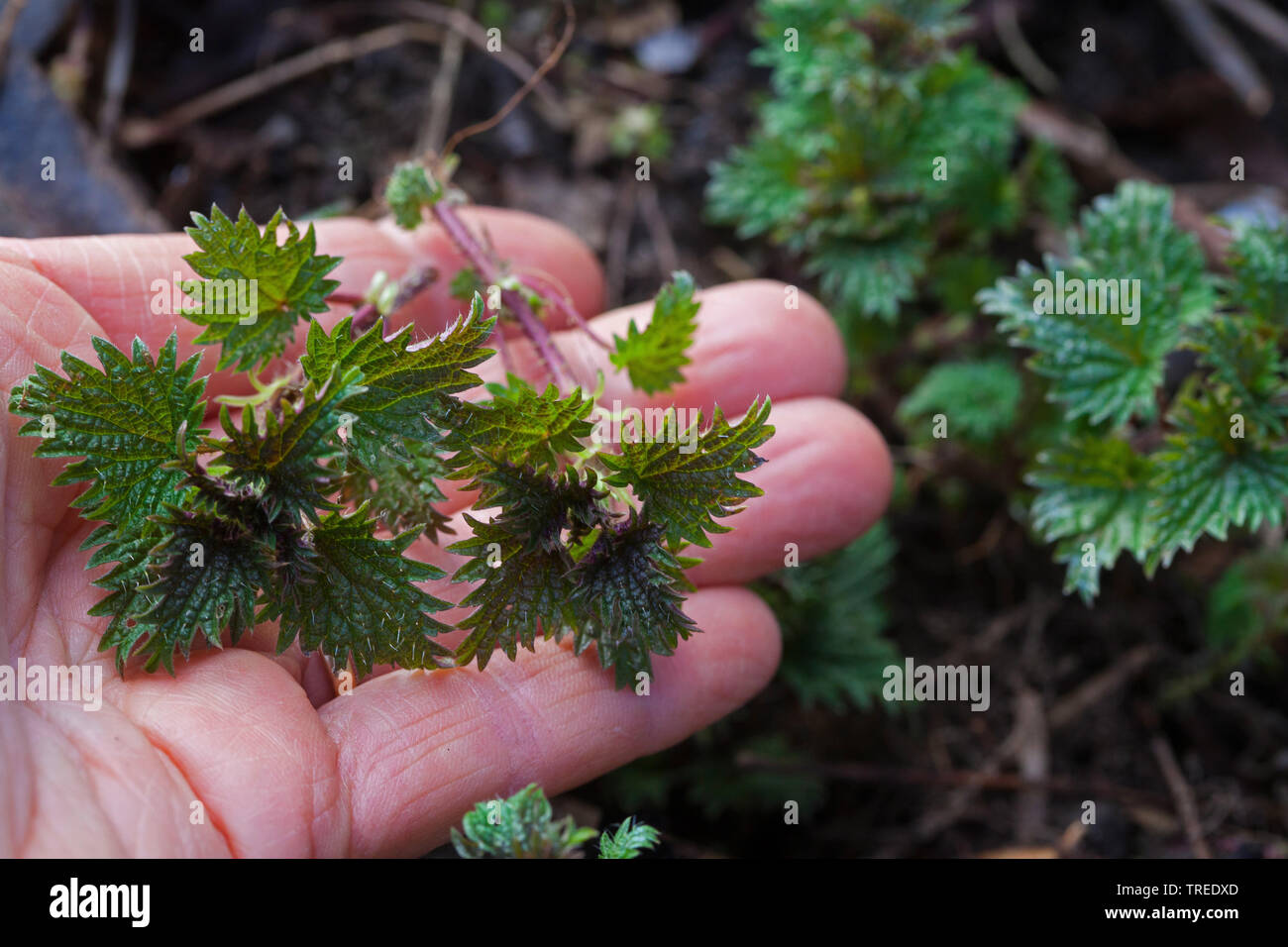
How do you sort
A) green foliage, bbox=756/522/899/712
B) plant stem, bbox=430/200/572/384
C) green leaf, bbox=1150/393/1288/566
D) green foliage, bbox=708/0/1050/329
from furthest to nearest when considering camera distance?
green foliage, bbox=708/0/1050/329
green foliage, bbox=756/522/899/712
plant stem, bbox=430/200/572/384
green leaf, bbox=1150/393/1288/566

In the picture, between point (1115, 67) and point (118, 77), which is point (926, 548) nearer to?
point (1115, 67)

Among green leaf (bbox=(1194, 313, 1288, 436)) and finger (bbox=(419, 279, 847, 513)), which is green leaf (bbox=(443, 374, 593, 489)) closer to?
finger (bbox=(419, 279, 847, 513))

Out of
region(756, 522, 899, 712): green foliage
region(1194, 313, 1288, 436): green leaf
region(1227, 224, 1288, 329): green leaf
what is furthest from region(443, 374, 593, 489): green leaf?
region(1227, 224, 1288, 329): green leaf

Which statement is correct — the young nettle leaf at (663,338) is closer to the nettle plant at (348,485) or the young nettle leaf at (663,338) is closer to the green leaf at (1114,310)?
the nettle plant at (348,485)

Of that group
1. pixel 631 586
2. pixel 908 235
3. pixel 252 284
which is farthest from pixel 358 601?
pixel 908 235
